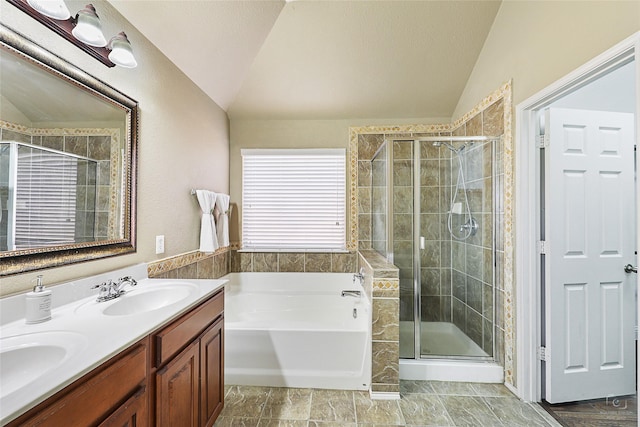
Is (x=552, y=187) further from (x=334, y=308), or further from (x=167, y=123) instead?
(x=167, y=123)

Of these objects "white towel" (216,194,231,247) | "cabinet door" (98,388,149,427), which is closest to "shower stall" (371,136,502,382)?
"white towel" (216,194,231,247)

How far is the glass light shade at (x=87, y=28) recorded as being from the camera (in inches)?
47.5

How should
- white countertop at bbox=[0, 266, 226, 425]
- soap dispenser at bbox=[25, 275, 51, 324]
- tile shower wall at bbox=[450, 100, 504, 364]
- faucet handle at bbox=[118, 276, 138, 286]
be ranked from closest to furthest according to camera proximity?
white countertop at bbox=[0, 266, 226, 425], soap dispenser at bbox=[25, 275, 51, 324], faucet handle at bbox=[118, 276, 138, 286], tile shower wall at bbox=[450, 100, 504, 364]

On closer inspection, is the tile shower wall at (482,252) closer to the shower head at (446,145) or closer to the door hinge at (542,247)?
the shower head at (446,145)

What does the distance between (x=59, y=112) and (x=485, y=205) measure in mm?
2771

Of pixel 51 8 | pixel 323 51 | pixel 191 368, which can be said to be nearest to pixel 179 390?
pixel 191 368

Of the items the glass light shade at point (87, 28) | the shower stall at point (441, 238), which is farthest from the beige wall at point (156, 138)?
the shower stall at point (441, 238)

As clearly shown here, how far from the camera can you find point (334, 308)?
302cm

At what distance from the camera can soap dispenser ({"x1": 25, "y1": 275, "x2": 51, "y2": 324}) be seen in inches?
40.7

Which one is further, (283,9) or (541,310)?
(283,9)

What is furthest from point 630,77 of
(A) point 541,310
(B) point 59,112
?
(B) point 59,112

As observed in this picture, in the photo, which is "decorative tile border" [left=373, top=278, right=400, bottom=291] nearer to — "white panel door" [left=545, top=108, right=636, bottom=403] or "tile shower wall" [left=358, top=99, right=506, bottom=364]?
"tile shower wall" [left=358, top=99, right=506, bottom=364]

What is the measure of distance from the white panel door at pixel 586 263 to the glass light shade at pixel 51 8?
8.69ft

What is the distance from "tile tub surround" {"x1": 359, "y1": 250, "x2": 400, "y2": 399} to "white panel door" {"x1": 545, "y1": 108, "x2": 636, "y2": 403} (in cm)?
98
